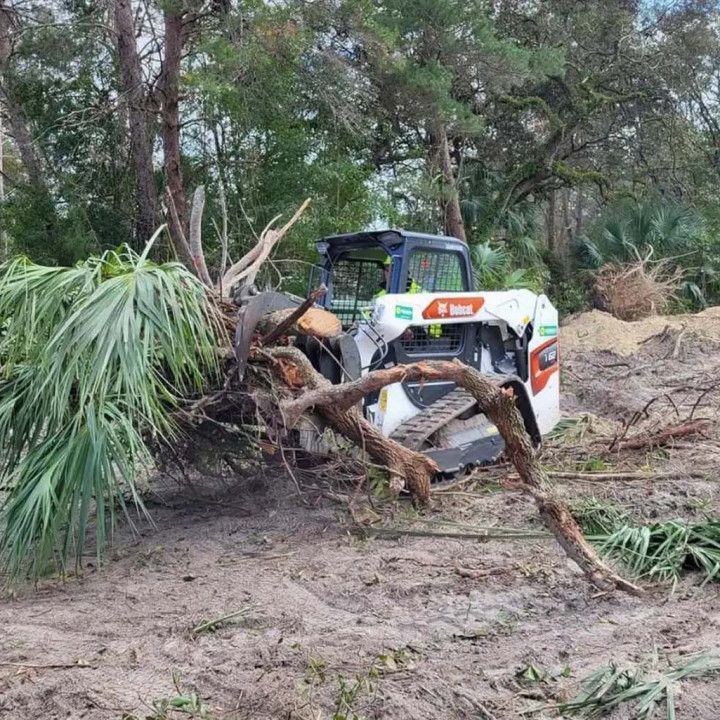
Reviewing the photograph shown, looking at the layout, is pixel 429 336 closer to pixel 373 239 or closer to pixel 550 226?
pixel 373 239

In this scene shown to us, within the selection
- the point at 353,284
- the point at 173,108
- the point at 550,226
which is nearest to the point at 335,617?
the point at 353,284

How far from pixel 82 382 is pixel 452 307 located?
3492 mm

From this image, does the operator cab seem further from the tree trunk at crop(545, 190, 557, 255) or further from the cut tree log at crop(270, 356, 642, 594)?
the tree trunk at crop(545, 190, 557, 255)

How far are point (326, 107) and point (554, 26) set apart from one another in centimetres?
1072

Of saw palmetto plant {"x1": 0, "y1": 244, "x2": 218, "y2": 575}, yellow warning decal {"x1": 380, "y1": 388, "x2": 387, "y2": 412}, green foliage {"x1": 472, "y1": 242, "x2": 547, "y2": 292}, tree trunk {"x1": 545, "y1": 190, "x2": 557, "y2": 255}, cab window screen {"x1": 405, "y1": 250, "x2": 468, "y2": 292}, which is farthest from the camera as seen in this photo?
tree trunk {"x1": 545, "y1": 190, "x2": 557, "y2": 255}

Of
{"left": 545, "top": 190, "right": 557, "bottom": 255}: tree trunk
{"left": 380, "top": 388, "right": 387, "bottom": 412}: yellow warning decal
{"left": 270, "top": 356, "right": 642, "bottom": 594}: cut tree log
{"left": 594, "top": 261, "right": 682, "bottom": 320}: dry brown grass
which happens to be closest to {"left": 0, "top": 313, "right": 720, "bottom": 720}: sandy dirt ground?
{"left": 270, "top": 356, "right": 642, "bottom": 594}: cut tree log

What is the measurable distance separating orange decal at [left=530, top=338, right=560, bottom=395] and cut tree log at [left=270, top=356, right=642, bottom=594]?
2562 millimetres

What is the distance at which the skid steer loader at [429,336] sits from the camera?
6770mm

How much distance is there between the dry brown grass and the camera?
63.8ft

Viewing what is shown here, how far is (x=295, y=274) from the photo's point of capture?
1517 cm

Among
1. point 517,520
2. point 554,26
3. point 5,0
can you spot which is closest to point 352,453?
point 517,520

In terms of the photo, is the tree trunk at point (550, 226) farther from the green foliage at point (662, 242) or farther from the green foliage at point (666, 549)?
the green foliage at point (666, 549)

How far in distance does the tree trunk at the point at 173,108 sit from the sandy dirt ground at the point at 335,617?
8936mm

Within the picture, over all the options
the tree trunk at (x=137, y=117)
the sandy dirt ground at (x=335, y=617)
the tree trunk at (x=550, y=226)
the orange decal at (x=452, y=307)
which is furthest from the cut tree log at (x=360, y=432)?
the tree trunk at (x=550, y=226)
